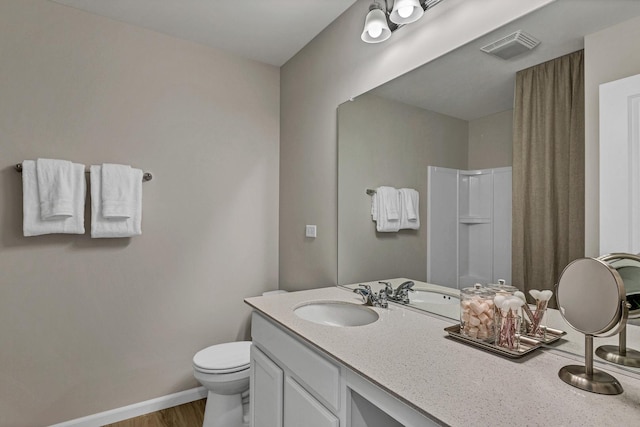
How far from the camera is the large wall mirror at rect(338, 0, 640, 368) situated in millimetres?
1073

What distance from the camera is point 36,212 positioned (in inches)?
71.9

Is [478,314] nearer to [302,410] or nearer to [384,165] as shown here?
[302,410]

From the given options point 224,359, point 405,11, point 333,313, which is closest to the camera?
point 405,11

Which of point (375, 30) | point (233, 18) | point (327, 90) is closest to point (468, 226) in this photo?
point (375, 30)

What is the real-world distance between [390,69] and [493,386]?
1470mm

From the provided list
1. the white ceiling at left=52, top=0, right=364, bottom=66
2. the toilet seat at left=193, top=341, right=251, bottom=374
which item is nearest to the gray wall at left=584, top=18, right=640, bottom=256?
the white ceiling at left=52, top=0, right=364, bottom=66

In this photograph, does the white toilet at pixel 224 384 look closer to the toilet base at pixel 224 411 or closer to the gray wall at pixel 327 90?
the toilet base at pixel 224 411

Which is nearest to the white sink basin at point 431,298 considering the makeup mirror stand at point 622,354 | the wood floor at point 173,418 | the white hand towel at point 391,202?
the white hand towel at point 391,202

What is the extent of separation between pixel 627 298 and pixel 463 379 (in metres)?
0.47

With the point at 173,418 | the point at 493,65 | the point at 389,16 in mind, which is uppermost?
the point at 389,16

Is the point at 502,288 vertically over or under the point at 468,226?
under

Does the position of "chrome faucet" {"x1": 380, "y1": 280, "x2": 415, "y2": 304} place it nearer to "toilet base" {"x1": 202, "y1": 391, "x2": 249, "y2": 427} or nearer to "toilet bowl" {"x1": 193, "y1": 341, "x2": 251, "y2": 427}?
"toilet bowl" {"x1": 193, "y1": 341, "x2": 251, "y2": 427}

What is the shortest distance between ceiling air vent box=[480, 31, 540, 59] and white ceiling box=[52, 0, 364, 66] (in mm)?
998

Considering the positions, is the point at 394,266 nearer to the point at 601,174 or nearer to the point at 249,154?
the point at 601,174
